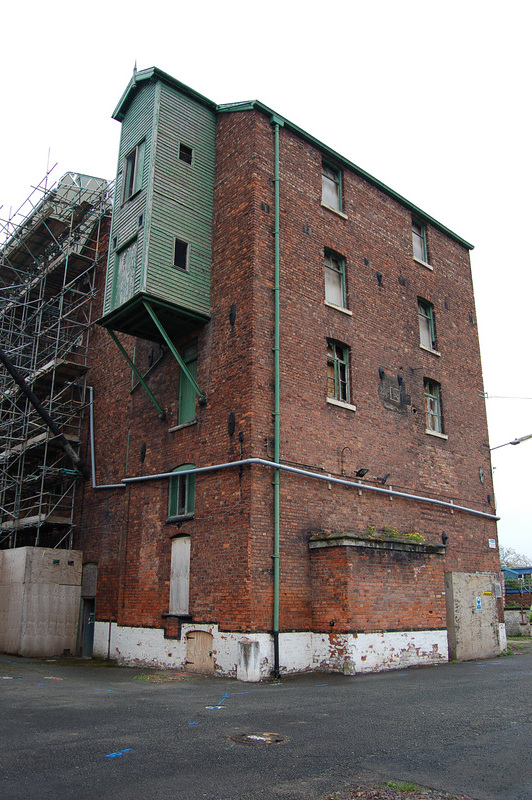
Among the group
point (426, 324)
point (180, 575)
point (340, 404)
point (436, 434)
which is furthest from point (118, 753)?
point (426, 324)

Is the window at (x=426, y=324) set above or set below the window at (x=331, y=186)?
below

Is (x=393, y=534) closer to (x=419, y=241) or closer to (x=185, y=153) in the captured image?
(x=419, y=241)

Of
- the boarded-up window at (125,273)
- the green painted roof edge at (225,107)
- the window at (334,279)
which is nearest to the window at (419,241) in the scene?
the green painted roof edge at (225,107)

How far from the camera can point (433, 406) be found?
746 inches

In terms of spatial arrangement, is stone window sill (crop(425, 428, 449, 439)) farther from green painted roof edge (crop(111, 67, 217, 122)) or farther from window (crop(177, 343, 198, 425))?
green painted roof edge (crop(111, 67, 217, 122))

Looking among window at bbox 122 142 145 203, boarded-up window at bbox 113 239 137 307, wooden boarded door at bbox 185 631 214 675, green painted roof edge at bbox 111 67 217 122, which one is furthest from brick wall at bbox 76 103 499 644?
window at bbox 122 142 145 203

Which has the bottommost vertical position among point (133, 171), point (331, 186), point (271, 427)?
point (271, 427)

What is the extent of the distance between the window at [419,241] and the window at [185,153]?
→ 7.60m

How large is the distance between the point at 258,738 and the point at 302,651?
643 centimetres

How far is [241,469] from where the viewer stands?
13.3 meters

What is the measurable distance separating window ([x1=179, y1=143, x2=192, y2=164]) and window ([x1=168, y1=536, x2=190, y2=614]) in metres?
9.42

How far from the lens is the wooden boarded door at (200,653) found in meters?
13.1

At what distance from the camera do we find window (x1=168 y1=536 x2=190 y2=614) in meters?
14.2

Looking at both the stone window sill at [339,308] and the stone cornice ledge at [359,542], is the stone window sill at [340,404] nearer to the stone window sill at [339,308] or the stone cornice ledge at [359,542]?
the stone window sill at [339,308]
